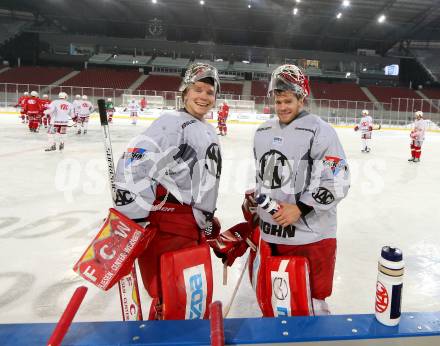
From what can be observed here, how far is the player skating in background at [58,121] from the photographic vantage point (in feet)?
26.9

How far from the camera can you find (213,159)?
167 centimetres

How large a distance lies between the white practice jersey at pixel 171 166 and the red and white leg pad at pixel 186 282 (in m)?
0.18

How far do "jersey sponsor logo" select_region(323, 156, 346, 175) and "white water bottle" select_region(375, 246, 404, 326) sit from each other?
Answer: 44cm

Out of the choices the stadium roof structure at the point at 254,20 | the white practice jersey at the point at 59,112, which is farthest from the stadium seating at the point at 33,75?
the white practice jersey at the point at 59,112

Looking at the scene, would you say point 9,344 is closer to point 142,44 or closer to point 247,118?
point 247,118

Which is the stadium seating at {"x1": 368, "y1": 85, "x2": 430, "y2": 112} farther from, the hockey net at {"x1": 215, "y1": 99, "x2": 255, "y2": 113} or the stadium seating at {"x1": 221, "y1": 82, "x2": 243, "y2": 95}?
the stadium seating at {"x1": 221, "y1": 82, "x2": 243, "y2": 95}

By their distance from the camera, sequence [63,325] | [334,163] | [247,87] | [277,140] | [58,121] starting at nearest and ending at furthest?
[63,325], [334,163], [277,140], [58,121], [247,87]

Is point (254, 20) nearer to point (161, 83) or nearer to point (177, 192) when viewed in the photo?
point (161, 83)

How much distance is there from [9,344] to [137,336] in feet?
1.26

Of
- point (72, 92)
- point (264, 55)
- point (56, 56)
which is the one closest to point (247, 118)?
point (72, 92)

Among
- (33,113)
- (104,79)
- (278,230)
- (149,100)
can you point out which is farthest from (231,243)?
(104,79)

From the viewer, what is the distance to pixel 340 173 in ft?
5.33

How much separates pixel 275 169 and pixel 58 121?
807 cm

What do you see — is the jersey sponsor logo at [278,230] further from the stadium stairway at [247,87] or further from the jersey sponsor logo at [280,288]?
the stadium stairway at [247,87]
